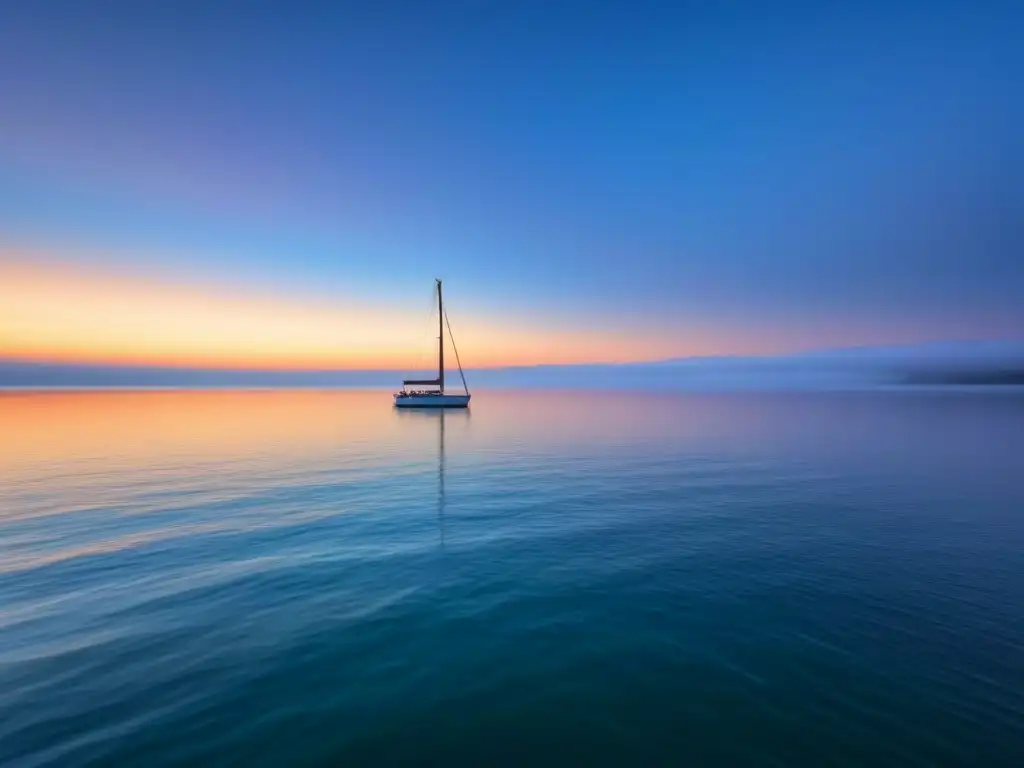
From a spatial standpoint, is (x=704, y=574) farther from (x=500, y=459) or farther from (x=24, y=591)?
(x=500, y=459)

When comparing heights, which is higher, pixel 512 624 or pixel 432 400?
pixel 432 400

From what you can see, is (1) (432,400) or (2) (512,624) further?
(1) (432,400)

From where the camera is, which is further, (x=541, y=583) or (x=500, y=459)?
(x=500, y=459)

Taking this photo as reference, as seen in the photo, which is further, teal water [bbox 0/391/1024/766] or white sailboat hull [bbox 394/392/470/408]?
white sailboat hull [bbox 394/392/470/408]

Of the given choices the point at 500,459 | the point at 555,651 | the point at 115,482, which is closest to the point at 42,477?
Result: the point at 115,482

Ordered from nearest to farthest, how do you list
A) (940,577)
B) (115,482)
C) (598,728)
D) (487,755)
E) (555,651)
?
1. (487,755)
2. (598,728)
3. (555,651)
4. (940,577)
5. (115,482)

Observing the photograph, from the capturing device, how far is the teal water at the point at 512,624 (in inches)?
284

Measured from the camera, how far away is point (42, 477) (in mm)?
28062

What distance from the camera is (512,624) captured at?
428 inches

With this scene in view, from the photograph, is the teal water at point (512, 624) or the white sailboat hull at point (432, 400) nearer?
the teal water at point (512, 624)

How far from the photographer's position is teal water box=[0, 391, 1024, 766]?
7219mm

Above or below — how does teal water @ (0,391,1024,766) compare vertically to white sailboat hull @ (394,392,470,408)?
below

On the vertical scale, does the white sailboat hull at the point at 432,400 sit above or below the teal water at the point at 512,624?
above

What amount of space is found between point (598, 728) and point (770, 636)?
16.9 ft
